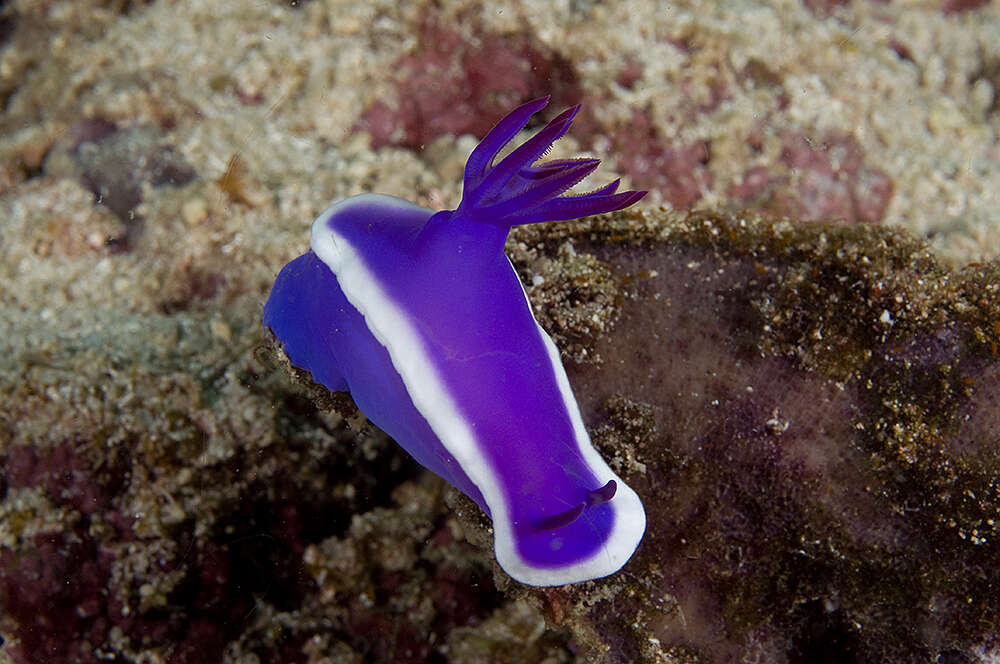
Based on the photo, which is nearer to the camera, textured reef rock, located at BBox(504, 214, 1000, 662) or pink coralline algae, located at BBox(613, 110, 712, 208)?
textured reef rock, located at BBox(504, 214, 1000, 662)

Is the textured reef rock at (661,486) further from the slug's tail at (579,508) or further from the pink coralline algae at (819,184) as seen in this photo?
the pink coralline algae at (819,184)

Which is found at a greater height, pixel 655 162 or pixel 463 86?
pixel 463 86

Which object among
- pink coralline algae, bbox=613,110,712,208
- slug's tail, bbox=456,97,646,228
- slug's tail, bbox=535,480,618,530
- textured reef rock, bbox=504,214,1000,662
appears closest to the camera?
slug's tail, bbox=535,480,618,530

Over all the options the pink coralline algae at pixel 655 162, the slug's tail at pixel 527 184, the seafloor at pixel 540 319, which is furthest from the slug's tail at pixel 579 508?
the pink coralline algae at pixel 655 162

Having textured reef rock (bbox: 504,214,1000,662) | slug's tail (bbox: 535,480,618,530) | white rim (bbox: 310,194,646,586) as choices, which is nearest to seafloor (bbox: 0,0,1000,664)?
textured reef rock (bbox: 504,214,1000,662)

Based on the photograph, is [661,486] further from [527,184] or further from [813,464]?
[527,184]

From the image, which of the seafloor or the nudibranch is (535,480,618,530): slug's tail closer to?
the nudibranch

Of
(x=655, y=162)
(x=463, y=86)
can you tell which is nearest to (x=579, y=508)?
(x=655, y=162)
